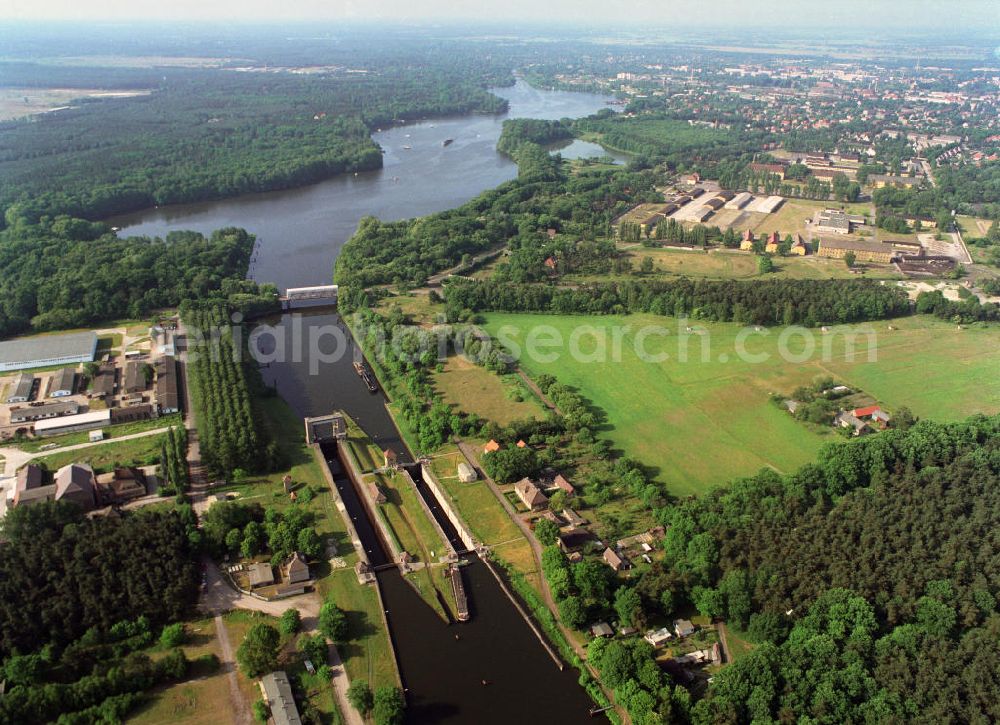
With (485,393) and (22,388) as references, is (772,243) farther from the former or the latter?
(22,388)

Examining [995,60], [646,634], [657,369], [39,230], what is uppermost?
[995,60]

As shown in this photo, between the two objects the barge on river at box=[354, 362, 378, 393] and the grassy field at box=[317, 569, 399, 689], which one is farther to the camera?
the barge on river at box=[354, 362, 378, 393]

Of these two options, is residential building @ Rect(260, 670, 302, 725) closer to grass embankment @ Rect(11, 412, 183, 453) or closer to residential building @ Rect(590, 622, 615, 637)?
residential building @ Rect(590, 622, 615, 637)

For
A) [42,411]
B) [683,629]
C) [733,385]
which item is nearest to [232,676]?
[683,629]

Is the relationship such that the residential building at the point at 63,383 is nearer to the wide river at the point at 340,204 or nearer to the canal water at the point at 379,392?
the canal water at the point at 379,392

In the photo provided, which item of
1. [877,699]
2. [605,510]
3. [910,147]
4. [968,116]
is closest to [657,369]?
[605,510]

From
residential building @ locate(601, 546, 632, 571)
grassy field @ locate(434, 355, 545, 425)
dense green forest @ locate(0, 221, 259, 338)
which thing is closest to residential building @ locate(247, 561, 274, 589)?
residential building @ locate(601, 546, 632, 571)

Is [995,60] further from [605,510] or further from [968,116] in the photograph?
[605,510]
